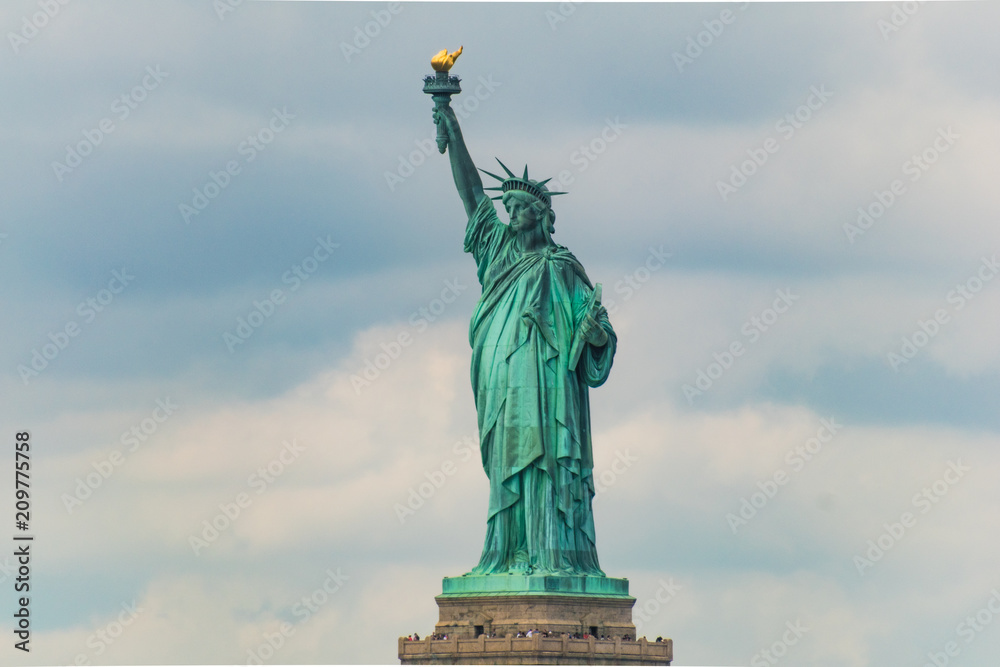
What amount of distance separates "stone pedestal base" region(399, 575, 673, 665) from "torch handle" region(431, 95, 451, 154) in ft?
28.2

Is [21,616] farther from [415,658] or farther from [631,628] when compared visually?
[631,628]

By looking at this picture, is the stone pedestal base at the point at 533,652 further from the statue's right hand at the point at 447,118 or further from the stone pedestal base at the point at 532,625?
the statue's right hand at the point at 447,118

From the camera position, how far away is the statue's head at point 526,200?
6631 cm

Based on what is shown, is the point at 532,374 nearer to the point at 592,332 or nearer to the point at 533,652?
the point at 592,332

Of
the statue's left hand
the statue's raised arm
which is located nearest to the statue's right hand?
the statue's raised arm

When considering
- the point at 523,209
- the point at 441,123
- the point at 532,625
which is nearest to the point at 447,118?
the point at 441,123

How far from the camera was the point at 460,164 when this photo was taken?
66.9 meters

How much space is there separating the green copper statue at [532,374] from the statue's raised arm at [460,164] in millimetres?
20

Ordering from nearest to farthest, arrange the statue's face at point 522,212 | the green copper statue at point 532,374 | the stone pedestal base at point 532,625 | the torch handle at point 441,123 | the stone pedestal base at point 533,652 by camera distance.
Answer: the stone pedestal base at point 533,652 < the stone pedestal base at point 532,625 < the green copper statue at point 532,374 < the statue's face at point 522,212 < the torch handle at point 441,123

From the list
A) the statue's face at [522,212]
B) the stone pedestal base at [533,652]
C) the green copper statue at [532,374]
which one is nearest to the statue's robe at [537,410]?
the green copper statue at [532,374]

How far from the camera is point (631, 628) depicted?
6581 cm

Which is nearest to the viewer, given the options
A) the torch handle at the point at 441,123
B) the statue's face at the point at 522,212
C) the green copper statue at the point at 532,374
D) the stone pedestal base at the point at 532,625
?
the stone pedestal base at the point at 532,625

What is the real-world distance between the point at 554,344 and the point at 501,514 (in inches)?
138

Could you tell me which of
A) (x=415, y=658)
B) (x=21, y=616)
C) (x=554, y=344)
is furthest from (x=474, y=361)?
(x=21, y=616)
